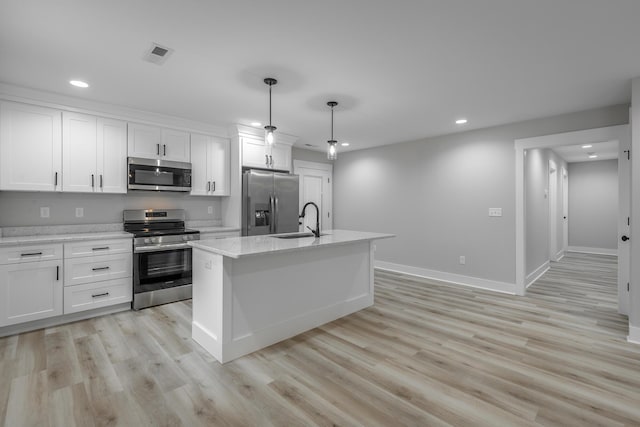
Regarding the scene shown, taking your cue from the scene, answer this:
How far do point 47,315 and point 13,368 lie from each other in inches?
34.5

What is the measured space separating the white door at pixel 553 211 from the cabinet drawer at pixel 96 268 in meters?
7.59

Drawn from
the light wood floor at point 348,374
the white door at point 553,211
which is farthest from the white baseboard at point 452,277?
the white door at point 553,211

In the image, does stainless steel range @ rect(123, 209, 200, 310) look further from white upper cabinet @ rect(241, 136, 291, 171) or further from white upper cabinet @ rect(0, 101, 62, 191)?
white upper cabinet @ rect(241, 136, 291, 171)

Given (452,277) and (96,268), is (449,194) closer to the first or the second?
(452,277)

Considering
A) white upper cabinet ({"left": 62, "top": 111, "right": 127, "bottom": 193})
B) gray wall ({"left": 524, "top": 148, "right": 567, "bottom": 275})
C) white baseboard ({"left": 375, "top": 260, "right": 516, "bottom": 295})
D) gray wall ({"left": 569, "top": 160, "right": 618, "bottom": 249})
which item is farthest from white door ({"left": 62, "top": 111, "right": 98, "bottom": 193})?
gray wall ({"left": 569, "top": 160, "right": 618, "bottom": 249})

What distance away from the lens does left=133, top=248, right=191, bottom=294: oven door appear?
366cm

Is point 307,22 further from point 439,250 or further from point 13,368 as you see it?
point 439,250

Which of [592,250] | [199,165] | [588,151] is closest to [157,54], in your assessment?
[199,165]

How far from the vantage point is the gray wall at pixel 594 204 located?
305 inches

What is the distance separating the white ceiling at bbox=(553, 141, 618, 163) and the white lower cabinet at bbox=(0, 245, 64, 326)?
319 inches

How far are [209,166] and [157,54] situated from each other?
2.25m

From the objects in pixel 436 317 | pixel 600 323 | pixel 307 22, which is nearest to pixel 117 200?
pixel 307 22

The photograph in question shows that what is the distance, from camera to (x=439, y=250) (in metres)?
5.19

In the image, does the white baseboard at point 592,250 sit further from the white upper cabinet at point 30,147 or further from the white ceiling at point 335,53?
the white upper cabinet at point 30,147
